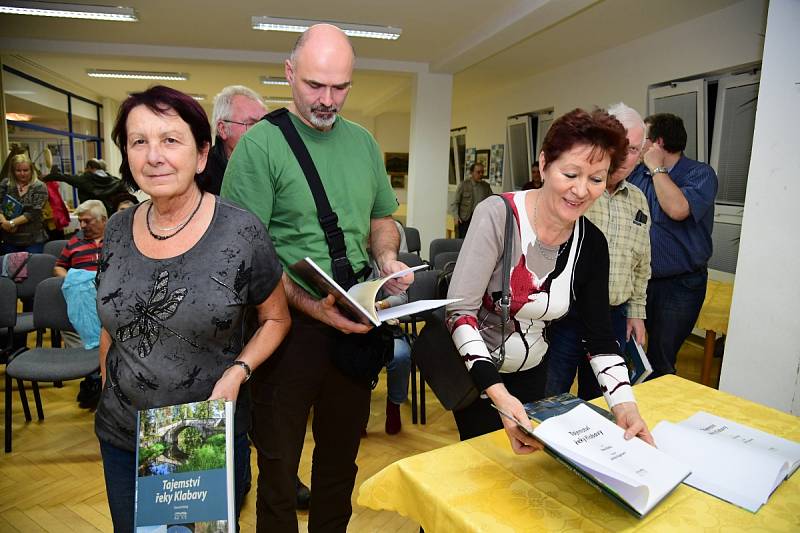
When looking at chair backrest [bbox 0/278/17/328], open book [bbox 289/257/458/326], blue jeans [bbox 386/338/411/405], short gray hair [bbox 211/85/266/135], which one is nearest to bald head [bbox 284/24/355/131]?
open book [bbox 289/257/458/326]

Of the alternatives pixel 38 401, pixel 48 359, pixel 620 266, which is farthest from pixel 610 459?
pixel 38 401

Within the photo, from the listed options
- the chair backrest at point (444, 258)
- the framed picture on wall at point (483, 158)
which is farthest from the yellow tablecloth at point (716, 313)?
the framed picture on wall at point (483, 158)

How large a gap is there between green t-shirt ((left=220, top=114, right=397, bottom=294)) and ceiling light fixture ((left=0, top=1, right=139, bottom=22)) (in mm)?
5392

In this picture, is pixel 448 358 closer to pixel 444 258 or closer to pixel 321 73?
pixel 321 73

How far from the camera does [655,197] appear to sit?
268cm

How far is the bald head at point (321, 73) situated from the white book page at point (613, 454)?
99 cm

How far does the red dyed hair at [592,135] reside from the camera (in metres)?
1.33

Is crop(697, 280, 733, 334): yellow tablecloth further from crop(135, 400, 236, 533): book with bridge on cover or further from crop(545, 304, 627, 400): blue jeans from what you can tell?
crop(135, 400, 236, 533): book with bridge on cover

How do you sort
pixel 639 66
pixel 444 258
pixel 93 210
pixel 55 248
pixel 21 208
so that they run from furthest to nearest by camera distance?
pixel 639 66 → pixel 21 208 → pixel 55 248 → pixel 444 258 → pixel 93 210

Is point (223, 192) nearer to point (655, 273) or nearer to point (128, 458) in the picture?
point (128, 458)

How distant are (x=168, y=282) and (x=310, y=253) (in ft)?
Result: 1.35

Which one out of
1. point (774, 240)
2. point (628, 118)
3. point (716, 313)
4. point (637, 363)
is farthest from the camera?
A: point (716, 313)

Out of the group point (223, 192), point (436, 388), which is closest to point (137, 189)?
point (223, 192)

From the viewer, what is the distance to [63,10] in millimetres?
5539
